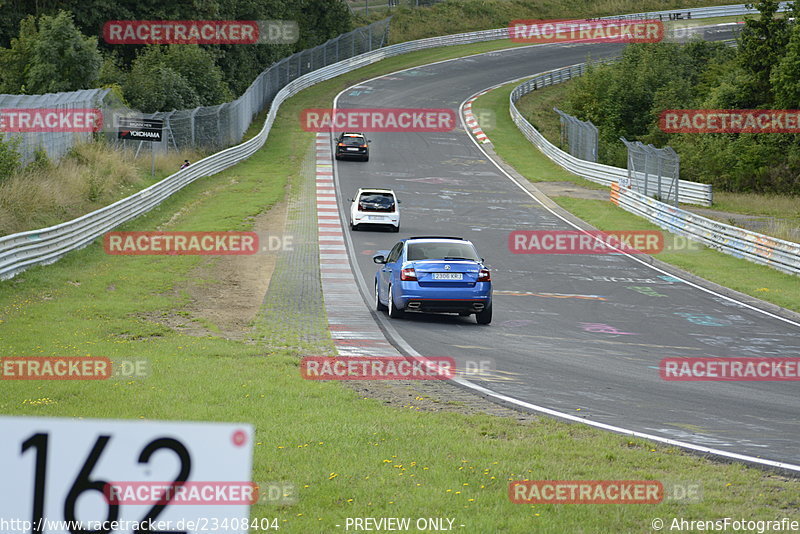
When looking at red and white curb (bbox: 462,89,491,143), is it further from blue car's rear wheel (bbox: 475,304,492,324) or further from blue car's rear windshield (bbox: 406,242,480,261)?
blue car's rear wheel (bbox: 475,304,492,324)

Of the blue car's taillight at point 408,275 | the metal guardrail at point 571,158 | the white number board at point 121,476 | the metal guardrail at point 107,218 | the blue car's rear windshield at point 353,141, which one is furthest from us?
the blue car's rear windshield at point 353,141

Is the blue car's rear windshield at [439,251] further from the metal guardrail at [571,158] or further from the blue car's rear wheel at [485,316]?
the metal guardrail at [571,158]

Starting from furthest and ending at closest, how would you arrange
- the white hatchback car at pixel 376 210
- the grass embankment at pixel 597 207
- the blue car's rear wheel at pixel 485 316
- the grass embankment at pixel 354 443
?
the white hatchback car at pixel 376 210 < the grass embankment at pixel 597 207 < the blue car's rear wheel at pixel 485 316 < the grass embankment at pixel 354 443

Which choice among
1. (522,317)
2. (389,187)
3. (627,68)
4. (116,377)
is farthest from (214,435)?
(627,68)

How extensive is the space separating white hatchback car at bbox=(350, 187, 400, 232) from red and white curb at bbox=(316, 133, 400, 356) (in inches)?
30.1

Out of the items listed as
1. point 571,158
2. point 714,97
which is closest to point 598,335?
point 571,158

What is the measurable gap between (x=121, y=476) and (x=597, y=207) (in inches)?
1309

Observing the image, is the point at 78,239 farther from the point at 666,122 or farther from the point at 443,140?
the point at 666,122

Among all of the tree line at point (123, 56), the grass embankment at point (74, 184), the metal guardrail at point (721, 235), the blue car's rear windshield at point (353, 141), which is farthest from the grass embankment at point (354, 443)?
the tree line at point (123, 56)

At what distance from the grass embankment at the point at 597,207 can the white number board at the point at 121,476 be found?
1696 cm

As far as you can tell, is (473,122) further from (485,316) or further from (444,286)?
(444,286)

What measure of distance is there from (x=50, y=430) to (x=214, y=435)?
860 millimetres

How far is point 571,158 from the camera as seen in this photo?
156 feet

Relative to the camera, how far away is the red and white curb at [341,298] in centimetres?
1446
